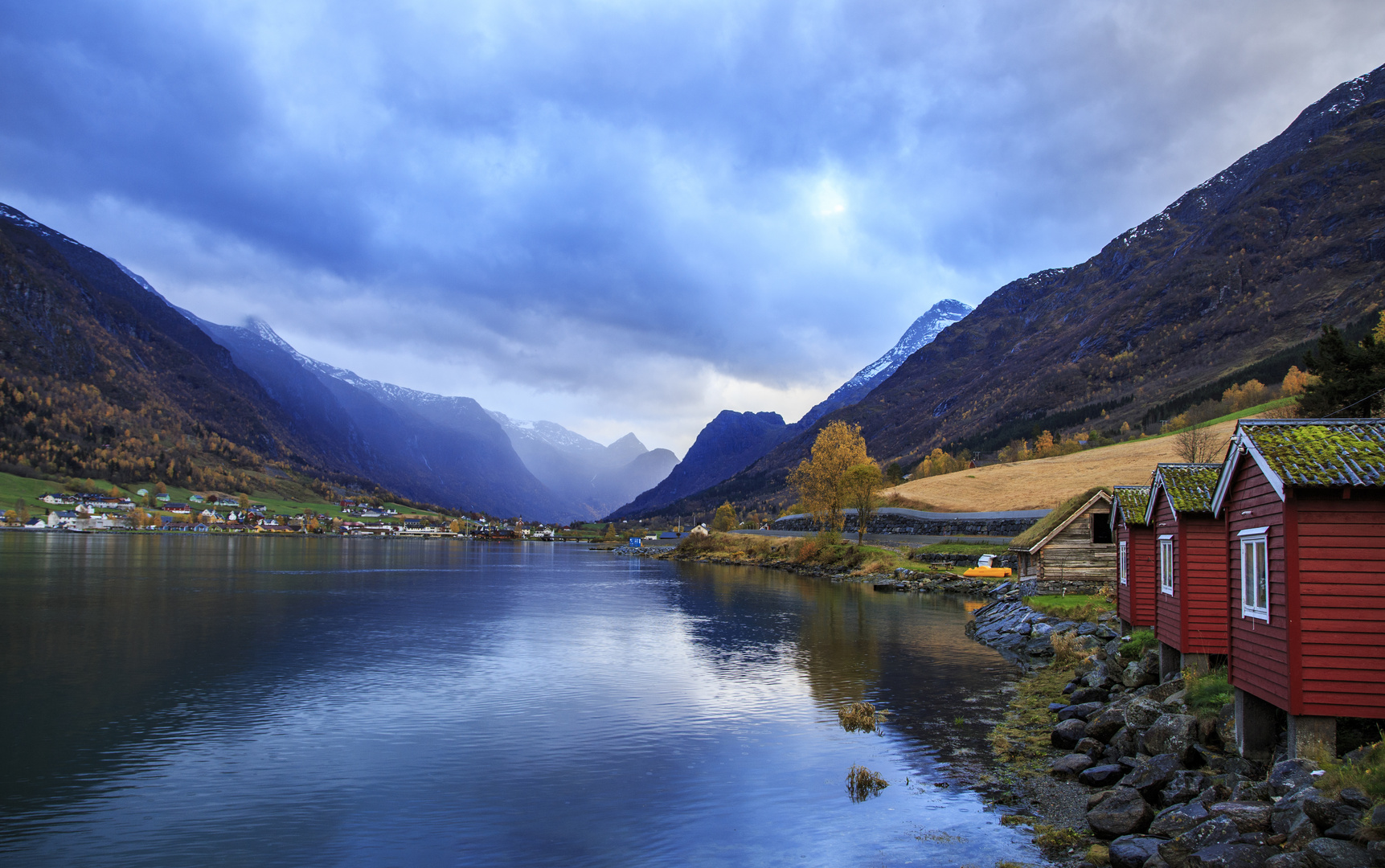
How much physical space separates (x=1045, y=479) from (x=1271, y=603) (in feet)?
325

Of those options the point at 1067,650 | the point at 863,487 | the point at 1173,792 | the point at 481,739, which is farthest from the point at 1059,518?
the point at 863,487

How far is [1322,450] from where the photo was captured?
48.9 feet

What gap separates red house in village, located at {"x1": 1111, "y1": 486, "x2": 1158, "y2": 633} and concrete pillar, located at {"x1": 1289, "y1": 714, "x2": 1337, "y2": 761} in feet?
50.4

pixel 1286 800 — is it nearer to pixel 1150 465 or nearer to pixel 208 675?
pixel 208 675

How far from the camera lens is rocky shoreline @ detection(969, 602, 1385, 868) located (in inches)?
454

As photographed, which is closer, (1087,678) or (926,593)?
(1087,678)

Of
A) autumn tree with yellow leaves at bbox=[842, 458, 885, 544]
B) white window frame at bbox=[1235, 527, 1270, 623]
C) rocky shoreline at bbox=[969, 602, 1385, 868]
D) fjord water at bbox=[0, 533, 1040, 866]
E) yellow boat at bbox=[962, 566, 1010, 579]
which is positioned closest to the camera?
rocky shoreline at bbox=[969, 602, 1385, 868]

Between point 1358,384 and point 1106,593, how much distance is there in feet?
76.2

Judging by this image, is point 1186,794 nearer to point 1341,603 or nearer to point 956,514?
point 1341,603

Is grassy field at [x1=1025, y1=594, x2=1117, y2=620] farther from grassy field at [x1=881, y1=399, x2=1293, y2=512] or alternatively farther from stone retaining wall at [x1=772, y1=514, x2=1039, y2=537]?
grassy field at [x1=881, y1=399, x2=1293, y2=512]

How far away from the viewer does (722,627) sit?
52406 mm

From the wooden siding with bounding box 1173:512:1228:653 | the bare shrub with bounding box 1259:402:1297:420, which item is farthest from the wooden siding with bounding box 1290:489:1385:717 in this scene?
the bare shrub with bounding box 1259:402:1297:420

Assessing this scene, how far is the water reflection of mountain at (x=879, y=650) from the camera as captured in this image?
26797 millimetres

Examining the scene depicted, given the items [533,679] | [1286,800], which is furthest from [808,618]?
[1286,800]
